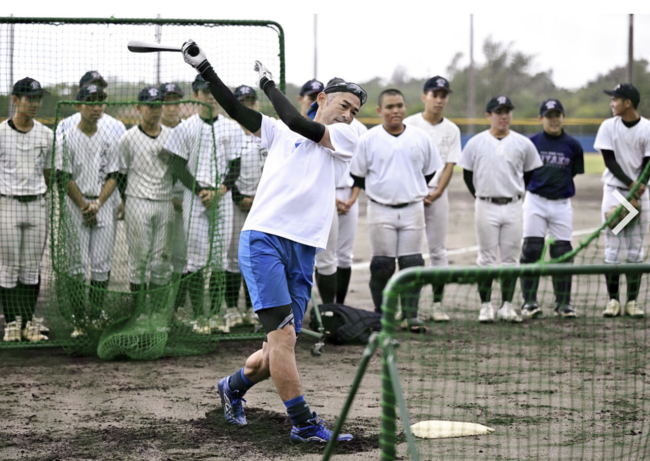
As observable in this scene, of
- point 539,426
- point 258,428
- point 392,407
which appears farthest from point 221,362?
point 392,407

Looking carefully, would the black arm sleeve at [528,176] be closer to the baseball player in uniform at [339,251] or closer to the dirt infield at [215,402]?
the dirt infield at [215,402]

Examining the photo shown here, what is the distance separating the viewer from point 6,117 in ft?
23.3

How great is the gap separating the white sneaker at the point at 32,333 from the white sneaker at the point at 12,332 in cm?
7

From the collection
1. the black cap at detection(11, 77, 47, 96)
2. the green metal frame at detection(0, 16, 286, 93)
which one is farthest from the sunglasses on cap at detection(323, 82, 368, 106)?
the black cap at detection(11, 77, 47, 96)

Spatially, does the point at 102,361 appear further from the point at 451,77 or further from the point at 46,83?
the point at 451,77

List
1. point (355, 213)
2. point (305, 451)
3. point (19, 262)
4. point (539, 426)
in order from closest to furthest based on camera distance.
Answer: point (305, 451), point (539, 426), point (19, 262), point (355, 213)

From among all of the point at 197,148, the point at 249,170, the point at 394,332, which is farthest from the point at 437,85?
the point at 394,332

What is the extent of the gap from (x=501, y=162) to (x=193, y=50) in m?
4.63

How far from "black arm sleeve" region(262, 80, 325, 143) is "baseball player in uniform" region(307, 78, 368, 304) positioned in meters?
3.55

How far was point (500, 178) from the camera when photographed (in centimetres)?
812

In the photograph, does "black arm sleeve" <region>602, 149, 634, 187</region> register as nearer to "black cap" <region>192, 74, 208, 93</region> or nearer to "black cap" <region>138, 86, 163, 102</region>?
"black cap" <region>192, 74, 208, 93</region>

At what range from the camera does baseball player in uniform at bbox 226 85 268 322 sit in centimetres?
736

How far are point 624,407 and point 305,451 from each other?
2264 millimetres

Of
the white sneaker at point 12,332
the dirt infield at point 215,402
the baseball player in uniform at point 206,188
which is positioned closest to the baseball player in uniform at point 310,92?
the baseball player in uniform at point 206,188
